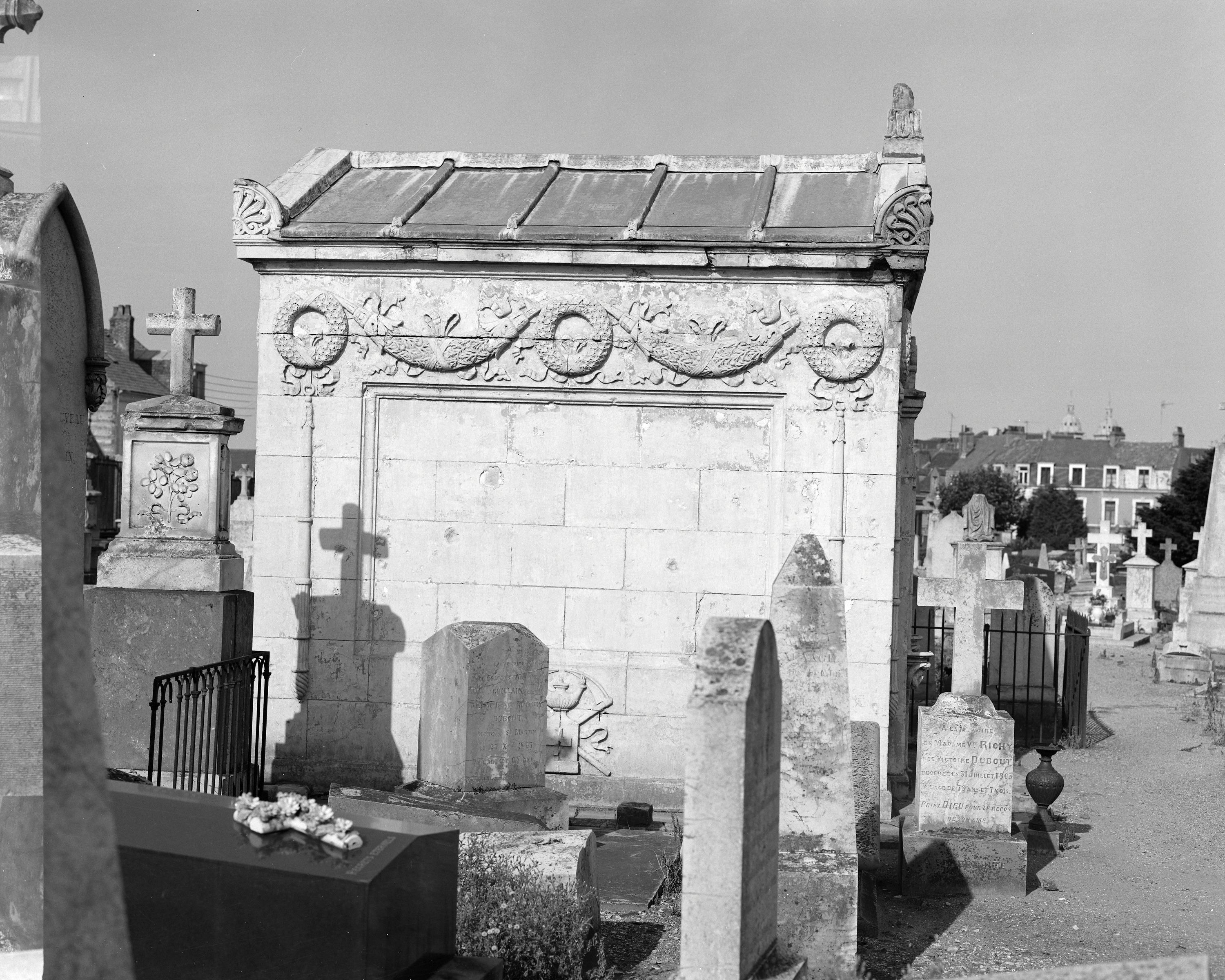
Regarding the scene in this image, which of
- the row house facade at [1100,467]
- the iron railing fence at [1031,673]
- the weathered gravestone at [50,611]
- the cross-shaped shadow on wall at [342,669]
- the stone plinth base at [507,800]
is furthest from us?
the row house facade at [1100,467]

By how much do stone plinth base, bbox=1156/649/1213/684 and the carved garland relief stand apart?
14913 mm

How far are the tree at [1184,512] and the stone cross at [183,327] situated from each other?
4609cm

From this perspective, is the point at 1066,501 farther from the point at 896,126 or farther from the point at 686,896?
the point at 686,896

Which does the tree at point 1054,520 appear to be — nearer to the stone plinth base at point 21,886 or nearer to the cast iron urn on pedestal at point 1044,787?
the cast iron urn on pedestal at point 1044,787

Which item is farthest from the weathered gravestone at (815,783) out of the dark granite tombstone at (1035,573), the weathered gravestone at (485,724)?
the dark granite tombstone at (1035,573)

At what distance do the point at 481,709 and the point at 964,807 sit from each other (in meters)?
3.41

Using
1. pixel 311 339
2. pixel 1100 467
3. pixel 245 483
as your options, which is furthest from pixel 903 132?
pixel 1100 467

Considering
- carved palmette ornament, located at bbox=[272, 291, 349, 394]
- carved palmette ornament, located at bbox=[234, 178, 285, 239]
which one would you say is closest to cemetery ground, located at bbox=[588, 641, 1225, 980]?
Answer: carved palmette ornament, located at bbox=[272, 291, 349, 394]

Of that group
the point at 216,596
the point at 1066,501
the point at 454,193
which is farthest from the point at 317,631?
the point at 1066,501

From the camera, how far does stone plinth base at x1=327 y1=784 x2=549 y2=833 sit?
7.40 metres

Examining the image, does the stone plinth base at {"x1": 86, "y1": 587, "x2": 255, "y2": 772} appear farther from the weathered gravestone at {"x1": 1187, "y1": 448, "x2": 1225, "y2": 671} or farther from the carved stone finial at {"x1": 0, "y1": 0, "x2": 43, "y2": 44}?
the weathered gravestone at {"x1": 1187, "y1": 448, "x2": 1225, "y2": 671}

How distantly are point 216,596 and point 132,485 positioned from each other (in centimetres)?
111

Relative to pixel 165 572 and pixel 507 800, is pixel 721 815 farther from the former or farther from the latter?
pixel 165 572

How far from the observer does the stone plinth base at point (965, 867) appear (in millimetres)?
8742
